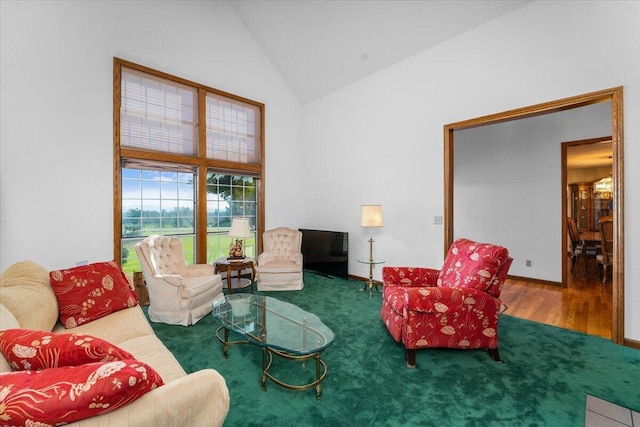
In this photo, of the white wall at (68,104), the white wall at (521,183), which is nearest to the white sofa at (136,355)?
the white wall at (68,104)

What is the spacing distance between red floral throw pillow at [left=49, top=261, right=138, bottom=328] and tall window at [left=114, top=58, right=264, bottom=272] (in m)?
1.53

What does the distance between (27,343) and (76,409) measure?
1.45ft

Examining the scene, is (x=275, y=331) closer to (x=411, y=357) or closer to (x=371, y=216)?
(x=411, y=357)

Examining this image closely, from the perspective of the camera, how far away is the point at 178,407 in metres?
1.02

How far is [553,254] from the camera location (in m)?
4.71

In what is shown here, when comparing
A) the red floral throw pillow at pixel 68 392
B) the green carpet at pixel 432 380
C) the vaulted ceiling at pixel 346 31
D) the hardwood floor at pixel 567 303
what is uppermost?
the vaulted ceiling at pixel 346 31

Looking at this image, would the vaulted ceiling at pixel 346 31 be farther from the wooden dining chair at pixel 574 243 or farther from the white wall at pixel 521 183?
the wooden dining chair at pixel 574 243

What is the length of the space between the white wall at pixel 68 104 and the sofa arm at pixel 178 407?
11.0ft

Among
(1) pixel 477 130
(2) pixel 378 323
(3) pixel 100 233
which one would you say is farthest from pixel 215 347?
(1) pixel 477 130

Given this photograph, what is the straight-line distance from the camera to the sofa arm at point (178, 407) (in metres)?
0.92

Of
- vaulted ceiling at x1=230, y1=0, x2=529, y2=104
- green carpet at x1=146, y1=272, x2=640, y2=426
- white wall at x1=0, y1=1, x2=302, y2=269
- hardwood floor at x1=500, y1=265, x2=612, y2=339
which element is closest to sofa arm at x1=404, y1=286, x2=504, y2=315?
green carpet at x1=146, y1=272, x2=640, y2=426

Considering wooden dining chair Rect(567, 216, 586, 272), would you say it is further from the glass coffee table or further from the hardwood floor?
the glass coffee table

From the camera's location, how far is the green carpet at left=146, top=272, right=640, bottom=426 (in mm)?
1778

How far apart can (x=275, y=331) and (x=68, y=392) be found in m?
1.55
